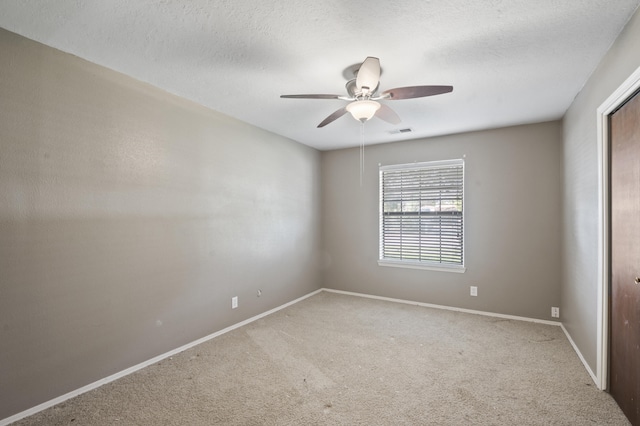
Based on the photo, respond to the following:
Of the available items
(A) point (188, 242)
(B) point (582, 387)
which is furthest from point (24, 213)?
(B) point (582, 387)

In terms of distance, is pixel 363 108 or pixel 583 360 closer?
pixel 363 108

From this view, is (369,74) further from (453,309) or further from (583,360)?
(453,309)

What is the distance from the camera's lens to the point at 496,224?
12.8ft

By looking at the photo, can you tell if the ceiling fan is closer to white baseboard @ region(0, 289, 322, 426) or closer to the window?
the window

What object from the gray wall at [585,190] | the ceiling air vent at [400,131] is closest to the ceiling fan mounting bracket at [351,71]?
the gray wall at [585,190]

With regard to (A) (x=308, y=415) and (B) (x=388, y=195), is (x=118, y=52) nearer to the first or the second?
(A) (x=308, y=415)

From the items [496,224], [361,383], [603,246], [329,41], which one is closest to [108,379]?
[361,383]

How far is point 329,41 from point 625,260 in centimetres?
235

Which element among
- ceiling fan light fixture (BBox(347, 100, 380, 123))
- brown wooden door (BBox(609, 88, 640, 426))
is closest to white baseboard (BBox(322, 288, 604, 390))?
brown wooden door (BBox(609, 88, 640, 426))

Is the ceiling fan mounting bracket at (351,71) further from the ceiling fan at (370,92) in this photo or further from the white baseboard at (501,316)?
the white baseboard at (501,316)

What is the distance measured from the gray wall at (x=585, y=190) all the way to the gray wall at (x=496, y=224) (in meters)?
0.31

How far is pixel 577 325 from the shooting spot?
2.83 m

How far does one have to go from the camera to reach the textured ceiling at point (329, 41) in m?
1.68

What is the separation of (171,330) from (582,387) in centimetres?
Result: 340
